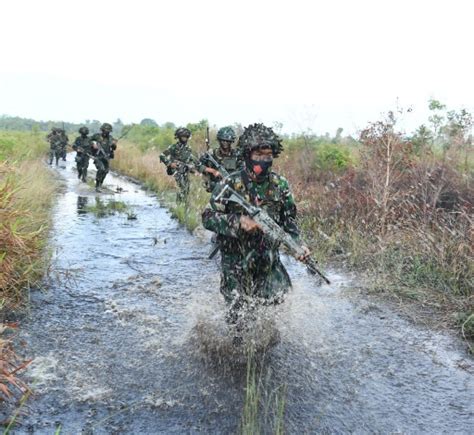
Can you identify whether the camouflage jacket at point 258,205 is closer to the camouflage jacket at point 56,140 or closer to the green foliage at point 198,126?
the green foliage at point 198,126

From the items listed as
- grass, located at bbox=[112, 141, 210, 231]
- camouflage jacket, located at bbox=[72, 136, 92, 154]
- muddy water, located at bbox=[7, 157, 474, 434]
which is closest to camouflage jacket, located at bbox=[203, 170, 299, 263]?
muddy water, located at bbox=[7, 157, 474, 434]

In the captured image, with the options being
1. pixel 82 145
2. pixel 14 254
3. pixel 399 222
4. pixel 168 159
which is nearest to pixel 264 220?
pixel 14 254

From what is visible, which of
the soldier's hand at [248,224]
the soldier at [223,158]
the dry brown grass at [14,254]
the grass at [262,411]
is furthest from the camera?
the soldier at [223,158]

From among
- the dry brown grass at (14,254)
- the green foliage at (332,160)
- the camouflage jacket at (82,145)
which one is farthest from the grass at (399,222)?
the camouflage jacket at (82,145)

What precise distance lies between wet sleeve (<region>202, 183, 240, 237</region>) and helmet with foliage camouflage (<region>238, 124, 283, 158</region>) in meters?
0.37

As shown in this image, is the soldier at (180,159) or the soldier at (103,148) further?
the soldier at (103,148)

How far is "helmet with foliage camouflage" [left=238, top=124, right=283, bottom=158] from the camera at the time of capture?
376 centimetres

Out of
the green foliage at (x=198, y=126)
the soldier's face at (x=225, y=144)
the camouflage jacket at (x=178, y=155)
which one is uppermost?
the green foliage at (x=198, y=126)

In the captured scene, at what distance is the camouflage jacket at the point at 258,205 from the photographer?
387 cm

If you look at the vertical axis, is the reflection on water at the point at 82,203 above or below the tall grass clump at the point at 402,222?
below

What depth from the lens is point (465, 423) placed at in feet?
10.9

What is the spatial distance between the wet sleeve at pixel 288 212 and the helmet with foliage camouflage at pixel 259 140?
12.1 inches

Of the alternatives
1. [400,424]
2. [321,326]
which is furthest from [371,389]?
[321,326]

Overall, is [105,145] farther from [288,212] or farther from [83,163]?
[288,212]
